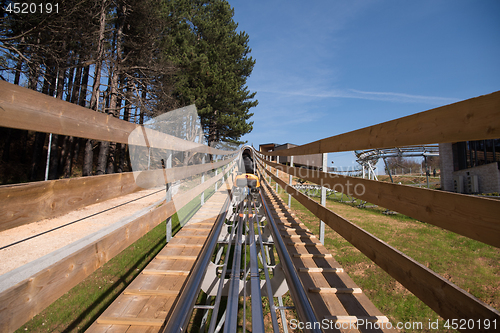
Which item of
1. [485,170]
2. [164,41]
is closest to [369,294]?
[485,170]

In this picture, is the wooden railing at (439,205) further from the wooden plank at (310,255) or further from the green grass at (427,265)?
the green grass at (427,265)

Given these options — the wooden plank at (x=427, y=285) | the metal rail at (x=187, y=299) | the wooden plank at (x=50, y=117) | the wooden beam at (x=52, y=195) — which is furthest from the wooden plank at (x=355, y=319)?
the wooden plank at (x=50, y=117)

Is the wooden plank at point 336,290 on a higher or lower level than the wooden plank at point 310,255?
lower

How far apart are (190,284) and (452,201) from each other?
5.24ft

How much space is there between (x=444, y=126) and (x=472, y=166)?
15.2 metres

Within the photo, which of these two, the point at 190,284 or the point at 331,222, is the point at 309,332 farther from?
the point at 331,222

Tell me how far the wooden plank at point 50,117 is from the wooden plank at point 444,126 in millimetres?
1811

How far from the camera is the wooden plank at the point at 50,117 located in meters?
0.93

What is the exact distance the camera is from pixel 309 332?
4.25 ft

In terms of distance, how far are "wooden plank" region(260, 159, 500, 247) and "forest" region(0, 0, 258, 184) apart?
31.9 ft

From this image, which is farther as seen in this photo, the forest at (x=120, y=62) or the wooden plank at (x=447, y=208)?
the forest at (x=120, y=62)

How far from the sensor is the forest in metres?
7.61

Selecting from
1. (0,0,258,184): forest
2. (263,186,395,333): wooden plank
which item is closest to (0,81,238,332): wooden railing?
(263,186,395,333): wooden plank

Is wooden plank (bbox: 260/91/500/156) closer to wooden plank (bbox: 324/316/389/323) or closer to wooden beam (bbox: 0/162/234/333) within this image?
wooden plank (bbox: 324/316/389/323)
